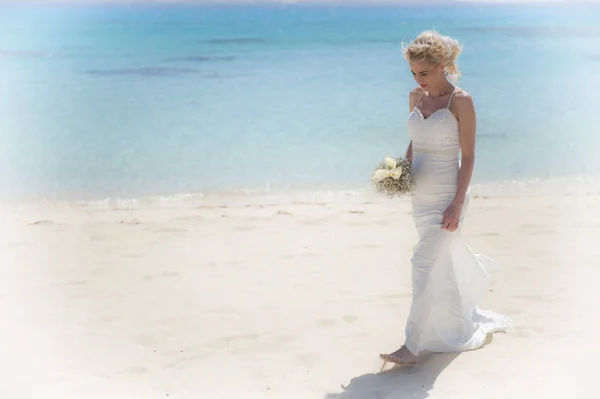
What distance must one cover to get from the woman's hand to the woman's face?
80 cm

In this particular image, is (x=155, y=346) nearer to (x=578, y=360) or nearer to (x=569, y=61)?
(x=578, y=360)

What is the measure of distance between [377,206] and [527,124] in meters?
8.41

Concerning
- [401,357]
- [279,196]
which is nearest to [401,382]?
[401,357]

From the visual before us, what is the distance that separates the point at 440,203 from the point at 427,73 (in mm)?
875

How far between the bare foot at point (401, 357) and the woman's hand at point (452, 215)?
0.90m

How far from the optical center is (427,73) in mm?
4941

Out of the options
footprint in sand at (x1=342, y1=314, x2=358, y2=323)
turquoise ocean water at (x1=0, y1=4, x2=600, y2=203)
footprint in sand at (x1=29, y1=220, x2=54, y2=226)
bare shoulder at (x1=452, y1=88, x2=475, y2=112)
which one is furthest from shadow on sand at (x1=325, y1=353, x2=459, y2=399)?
turquoise ocean water at (x1=0, y1=4, x2=600, y2=203)

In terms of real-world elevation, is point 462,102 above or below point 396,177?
above

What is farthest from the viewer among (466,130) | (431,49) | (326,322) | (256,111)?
(256,111)

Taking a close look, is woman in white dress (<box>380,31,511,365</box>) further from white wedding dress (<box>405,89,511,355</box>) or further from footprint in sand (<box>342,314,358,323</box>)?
footprint in sand (<box>342,314,358,323</box>)

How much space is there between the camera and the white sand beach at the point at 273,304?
5.00m

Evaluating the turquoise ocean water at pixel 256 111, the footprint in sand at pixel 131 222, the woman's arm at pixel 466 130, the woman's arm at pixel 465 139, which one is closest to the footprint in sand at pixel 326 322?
the woman's arm at pixel 465 139

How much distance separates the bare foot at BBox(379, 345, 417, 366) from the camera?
516 cm

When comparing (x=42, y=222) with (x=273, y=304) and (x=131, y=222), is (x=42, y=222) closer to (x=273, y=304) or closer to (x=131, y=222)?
(x=131, y=222)
